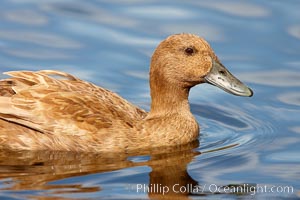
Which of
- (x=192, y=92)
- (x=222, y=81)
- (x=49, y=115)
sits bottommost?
(x=49, y=115)

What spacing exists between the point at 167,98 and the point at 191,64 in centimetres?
53

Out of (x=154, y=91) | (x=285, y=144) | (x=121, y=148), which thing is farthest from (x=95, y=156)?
(x=285, y=144)

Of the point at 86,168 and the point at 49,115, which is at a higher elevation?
the point at 49,115

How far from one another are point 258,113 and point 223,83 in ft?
4.41

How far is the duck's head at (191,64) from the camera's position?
13148 mm

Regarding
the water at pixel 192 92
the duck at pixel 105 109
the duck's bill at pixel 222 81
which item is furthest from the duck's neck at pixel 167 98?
the water at pixel 192 92

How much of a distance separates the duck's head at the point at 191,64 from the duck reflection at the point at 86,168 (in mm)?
821

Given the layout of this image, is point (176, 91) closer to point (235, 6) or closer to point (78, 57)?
point (78, 57)

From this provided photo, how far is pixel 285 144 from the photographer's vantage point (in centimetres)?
1327

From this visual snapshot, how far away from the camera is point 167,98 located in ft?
43.9

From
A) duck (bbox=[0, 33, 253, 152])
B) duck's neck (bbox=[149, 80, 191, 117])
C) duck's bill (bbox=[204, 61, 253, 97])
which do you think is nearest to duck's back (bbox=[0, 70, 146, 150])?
duck (bbox=[0, 33, 253, 152])

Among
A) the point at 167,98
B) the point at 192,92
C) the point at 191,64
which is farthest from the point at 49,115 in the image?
the point at 192,92

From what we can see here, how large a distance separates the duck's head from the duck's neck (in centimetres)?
13

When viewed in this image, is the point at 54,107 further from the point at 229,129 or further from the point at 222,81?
the point at 229,129
